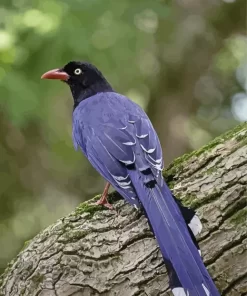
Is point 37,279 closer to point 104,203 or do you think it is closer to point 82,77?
point 104,203

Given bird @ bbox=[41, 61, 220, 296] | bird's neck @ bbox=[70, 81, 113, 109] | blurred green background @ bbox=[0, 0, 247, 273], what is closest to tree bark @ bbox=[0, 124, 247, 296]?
bird @ bbox=[41, 61, 220, 296]

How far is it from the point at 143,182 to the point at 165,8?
8.34 feet

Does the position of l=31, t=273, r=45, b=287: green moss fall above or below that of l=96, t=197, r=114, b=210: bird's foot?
below

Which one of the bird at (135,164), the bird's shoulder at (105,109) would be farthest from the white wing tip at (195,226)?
the bird's shoulder at (105,109)

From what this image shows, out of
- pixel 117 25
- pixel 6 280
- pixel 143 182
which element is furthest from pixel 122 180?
pixel 117 25

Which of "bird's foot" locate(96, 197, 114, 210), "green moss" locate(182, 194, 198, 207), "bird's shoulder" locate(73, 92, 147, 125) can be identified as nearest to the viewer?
"green moss" locate(182, 194, 198, 207)

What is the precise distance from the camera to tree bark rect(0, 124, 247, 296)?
2668 millimetres

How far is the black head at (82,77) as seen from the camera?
4098 mm

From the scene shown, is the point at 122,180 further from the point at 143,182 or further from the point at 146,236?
the point at 146,236

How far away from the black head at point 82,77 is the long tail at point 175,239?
140 centimetres

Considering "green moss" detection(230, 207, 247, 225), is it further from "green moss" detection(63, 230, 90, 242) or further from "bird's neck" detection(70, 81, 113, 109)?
"bird's neck" detection(70, 81, 113, 109)

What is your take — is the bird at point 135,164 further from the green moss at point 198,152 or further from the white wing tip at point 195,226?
the green moss at point 198,152

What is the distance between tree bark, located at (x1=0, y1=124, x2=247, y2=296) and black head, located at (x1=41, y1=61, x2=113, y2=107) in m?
1.22

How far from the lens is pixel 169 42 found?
6.95m
